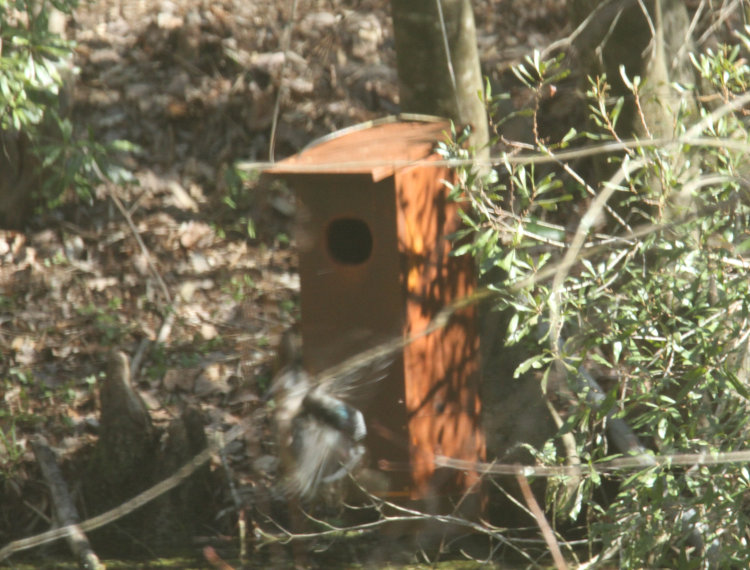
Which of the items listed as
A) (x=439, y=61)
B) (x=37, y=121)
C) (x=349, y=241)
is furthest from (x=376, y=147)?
(x=37, y=121)

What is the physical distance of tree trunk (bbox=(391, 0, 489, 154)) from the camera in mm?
4023

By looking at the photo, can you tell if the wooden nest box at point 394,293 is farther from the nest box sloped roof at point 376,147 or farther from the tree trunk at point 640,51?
the tree trunk at point 640,51

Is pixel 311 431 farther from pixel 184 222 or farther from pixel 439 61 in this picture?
pixel 184 222

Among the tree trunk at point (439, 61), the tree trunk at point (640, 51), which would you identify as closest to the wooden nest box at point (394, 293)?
the tree trunk at point (439, 61)

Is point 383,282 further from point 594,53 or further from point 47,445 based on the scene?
point 47,445

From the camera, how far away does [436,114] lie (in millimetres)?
4086

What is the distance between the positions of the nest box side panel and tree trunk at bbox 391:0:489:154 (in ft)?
1.73

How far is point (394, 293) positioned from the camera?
3.53m

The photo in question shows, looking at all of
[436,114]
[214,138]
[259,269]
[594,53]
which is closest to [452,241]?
[436,114]

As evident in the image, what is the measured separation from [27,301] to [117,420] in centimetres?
186

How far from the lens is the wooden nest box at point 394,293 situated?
3.51 meters

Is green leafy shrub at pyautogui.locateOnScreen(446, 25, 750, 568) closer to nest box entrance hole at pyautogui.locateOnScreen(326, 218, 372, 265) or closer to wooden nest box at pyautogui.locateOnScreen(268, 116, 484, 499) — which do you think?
wooden nest box at pyautogui.locateOnScreen(268, 116, 484, 499)

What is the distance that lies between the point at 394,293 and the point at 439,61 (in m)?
1.07

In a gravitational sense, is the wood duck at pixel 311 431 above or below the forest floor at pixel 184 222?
below
